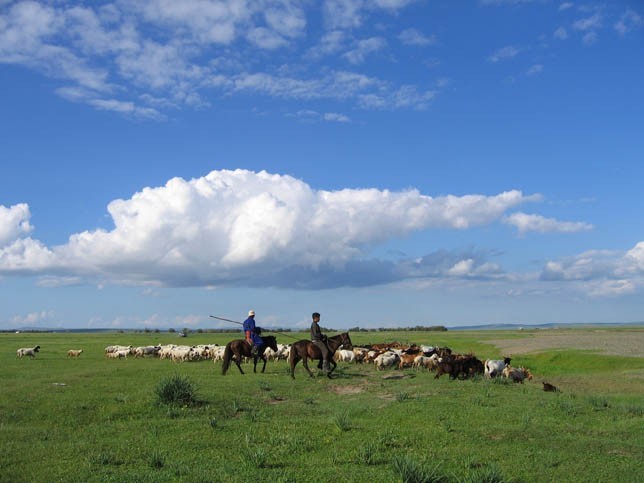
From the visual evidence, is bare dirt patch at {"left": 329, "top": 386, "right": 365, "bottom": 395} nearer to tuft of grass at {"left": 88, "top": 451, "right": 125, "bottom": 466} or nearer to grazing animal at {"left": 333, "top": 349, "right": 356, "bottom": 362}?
tuft of grass at {"left": 88, "top": 451, "right": 125, "bottom": 466}

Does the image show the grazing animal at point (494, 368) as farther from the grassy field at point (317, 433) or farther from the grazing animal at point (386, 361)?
the grazing animal at point (386, 361)

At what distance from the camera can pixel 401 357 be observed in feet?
90.1

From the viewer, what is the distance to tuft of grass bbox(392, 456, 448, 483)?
830 cm

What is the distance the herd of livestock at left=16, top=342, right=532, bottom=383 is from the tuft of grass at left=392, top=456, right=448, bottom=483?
14.5 meters

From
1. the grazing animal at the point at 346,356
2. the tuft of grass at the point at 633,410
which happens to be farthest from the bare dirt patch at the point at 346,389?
the grazing animal at the point at 346,356

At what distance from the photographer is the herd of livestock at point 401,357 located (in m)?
23.0

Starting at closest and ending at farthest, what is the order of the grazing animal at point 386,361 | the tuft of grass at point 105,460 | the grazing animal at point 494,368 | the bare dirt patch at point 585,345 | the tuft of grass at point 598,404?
the tuft of grass at point 105,460 < the tuft of grass at point 598,404 < the grazing animal at point 494,368 < the grazing animal at point 386,361 < the bare dirt patch at point 585,345

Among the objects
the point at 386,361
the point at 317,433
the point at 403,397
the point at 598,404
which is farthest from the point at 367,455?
the point at 386,361

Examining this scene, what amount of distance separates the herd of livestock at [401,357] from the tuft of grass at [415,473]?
14549 millimetres

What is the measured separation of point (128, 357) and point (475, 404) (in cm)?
2912

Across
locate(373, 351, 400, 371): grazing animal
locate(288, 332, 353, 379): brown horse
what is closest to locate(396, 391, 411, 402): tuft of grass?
locate(288, 332, 353, 379): brown horse

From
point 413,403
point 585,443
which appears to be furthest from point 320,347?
point 585,443

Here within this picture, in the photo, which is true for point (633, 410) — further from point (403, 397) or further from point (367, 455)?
point (367, 455)

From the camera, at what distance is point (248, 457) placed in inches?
382
